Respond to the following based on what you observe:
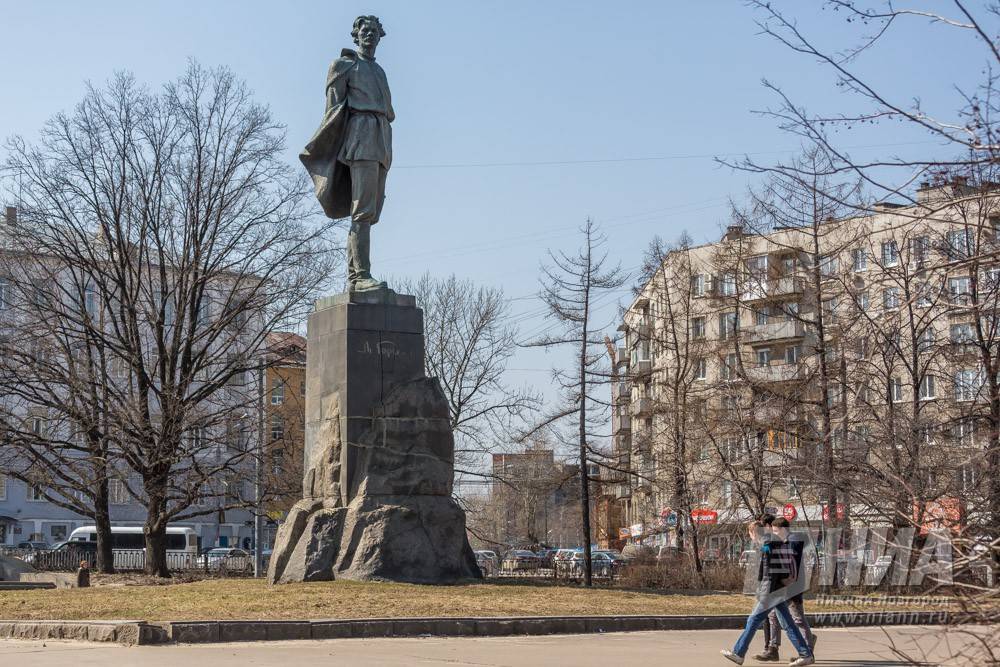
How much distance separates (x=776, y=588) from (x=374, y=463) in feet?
24.4

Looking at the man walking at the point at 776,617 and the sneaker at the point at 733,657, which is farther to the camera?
the man walking at the point at 776,617

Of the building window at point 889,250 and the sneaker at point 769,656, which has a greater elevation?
the building window at point 889,250

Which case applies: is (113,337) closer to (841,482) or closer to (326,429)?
(326,429)

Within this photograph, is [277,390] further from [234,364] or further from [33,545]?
[33,545]

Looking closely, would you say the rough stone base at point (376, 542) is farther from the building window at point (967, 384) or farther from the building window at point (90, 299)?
the building window at point (90, 299)

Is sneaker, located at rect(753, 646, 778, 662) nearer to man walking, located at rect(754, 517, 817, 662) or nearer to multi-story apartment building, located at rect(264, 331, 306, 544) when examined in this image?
man walking, located at rect(754, 517, 817, 662)

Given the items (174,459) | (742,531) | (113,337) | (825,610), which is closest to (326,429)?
(825,610)

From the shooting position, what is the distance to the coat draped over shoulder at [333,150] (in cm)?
1941

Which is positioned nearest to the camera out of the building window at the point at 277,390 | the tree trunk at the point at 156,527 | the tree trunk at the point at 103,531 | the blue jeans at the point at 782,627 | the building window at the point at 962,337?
the blue jeans at the point at 782,627

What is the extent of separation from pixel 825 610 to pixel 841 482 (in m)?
8.17

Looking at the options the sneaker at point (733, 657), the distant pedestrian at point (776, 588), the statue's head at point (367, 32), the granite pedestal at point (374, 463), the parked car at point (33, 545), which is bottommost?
the parked car at point (33, 545)

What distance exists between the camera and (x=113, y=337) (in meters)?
31.8

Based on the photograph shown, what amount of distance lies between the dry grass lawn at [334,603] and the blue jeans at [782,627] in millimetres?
3873

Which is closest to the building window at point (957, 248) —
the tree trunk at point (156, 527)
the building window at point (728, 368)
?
the building window at point (728, 368)
